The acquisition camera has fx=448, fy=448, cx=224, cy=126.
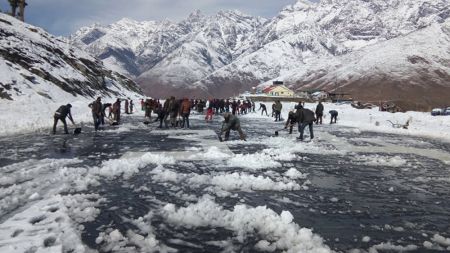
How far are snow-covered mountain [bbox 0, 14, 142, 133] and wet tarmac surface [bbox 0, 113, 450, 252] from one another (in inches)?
483

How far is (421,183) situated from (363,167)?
7.59 ft

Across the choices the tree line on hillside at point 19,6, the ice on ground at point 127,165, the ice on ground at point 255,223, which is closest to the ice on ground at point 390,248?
the ice on ground at point 255,223

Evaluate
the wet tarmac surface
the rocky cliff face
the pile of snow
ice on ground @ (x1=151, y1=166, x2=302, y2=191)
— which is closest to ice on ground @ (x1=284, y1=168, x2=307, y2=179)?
the wet tarmac surface

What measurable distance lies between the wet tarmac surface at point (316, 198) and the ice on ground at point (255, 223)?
185mm

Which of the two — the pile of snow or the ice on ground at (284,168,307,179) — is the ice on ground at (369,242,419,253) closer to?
the ice on ground at (284,168,307,179)

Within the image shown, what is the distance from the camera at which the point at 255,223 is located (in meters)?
7.00

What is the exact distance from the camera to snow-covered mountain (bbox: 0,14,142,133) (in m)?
29.6

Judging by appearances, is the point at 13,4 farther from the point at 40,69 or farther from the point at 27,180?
the point at 27,180

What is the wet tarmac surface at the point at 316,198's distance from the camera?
6500 millimetres

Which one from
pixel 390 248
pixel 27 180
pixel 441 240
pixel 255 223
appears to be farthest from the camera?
pixel 27 180

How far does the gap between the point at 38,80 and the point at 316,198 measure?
44565mm

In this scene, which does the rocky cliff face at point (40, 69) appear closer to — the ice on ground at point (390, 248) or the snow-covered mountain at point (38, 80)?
the snow-covered mountain at point (38, 80)

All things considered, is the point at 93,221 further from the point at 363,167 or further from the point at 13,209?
the point at 363,167

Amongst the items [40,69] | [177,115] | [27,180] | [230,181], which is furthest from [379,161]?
[40,69]
